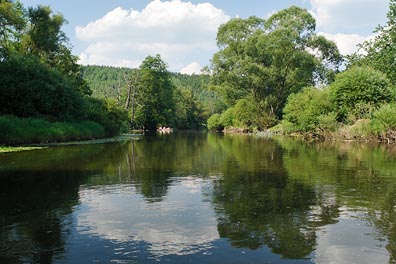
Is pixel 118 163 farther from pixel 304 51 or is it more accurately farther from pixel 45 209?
pixel 304 51

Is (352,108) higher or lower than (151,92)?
lower

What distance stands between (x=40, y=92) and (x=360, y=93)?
31.6 metres

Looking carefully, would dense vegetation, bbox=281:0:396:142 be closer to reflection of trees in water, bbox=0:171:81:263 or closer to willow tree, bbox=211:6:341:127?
willow tree, bbox=211:6:341:127

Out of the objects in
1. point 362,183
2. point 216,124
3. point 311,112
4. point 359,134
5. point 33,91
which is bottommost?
point 362,183

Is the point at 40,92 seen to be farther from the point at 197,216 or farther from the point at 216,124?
the point at 216,124

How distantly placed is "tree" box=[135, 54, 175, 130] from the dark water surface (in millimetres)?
70417

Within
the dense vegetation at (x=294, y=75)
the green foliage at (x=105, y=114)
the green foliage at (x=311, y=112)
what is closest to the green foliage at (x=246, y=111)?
the dense vegetation at (x=294, y=75)

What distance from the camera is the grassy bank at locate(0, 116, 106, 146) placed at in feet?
88.5

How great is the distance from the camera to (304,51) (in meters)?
62.6

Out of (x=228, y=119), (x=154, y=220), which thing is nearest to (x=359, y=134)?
(x=154, y=220)

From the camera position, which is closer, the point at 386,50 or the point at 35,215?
the point at 35,215

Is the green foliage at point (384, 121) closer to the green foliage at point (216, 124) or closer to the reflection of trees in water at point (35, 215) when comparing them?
the reflection of trees in water at point (35, 215)

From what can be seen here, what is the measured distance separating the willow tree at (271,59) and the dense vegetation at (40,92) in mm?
23291

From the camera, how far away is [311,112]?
45062 mm
